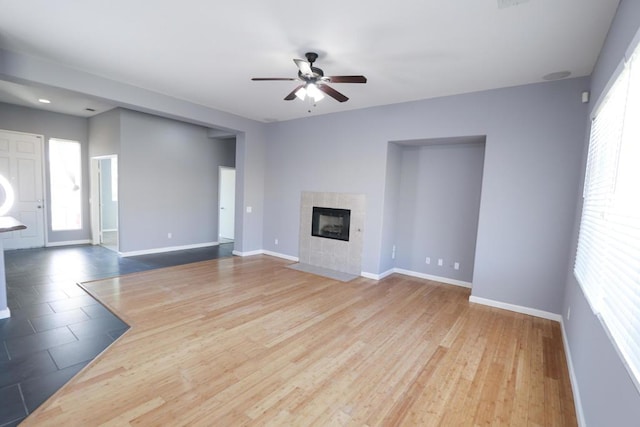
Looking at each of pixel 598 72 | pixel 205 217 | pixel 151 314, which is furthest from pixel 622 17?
pixel 205 217

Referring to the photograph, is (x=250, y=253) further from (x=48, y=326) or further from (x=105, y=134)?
(x=105, y=134)

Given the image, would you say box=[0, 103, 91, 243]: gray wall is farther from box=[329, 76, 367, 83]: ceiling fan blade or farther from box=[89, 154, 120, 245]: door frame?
box=[329, 76, 367, 83]: ceiling fan blade

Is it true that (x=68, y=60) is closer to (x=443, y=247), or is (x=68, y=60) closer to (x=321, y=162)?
(x=321, y=162)

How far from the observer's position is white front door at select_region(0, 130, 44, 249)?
6.00 m

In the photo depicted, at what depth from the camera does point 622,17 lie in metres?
2.03

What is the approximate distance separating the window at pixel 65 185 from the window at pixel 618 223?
29.7 feet

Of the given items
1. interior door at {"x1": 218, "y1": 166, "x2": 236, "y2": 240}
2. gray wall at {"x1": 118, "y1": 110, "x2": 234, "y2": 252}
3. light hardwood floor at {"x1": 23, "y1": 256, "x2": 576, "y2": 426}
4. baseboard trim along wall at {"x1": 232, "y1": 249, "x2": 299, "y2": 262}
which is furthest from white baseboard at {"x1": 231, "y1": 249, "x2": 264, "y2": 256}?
light hardwood floor at {"x1": 23, "y1": 256, "x2": 576, "y2": 426}

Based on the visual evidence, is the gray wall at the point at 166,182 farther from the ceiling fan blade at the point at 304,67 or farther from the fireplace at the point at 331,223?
the ceiling fan blade at the point at 304,67

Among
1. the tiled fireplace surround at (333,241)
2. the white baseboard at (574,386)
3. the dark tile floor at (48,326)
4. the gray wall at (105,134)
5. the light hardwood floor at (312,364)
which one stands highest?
the gray wall at (105,134)

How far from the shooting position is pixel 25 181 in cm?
623

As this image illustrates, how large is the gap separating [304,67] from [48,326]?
12.3 ft

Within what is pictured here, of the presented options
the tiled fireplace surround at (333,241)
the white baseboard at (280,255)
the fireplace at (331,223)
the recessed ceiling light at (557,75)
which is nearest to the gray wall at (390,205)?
the tiled fireplace surround at (333,241)

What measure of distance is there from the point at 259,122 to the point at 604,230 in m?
6.05

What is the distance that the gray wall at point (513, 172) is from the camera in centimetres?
356
